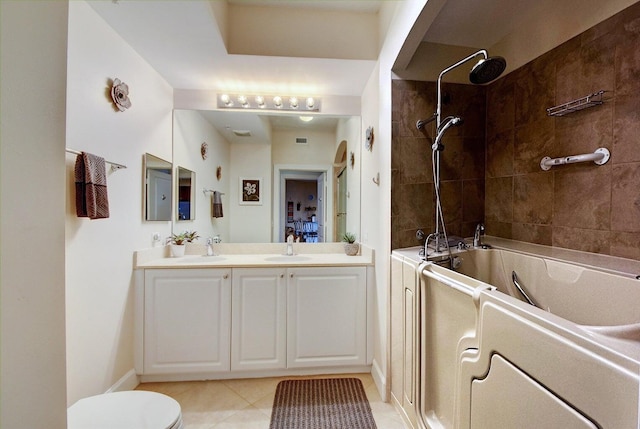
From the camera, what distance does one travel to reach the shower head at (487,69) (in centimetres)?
133

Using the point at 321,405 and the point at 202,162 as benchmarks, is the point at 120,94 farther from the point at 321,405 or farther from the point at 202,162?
the point at 321,405

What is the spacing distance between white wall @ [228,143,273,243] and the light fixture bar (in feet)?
1.15

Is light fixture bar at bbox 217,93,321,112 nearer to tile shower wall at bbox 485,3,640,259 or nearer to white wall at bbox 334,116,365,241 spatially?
white wall at bbox 334,116,365,241

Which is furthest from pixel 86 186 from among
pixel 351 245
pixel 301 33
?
pixel 351 245

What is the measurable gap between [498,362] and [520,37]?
220 cm

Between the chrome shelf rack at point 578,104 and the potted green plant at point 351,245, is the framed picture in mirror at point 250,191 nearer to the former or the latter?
the potted green plant at point 351,245

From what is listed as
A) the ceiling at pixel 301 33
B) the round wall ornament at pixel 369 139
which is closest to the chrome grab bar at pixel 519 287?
the round wall ornament at pixel 369 139

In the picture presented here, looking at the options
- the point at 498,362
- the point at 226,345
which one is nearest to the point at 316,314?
the point at 226,345

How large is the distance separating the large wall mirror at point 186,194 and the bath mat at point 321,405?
5.41 ft

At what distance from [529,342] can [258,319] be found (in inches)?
66.6

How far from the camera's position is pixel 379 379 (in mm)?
1905

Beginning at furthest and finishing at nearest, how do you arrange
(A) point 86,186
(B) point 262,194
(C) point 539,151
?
(B) point 262,194 → (C) point 539,151 → (A) point 86,186

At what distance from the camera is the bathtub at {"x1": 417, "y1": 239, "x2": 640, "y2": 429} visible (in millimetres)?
610

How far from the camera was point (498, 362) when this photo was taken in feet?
2.88
